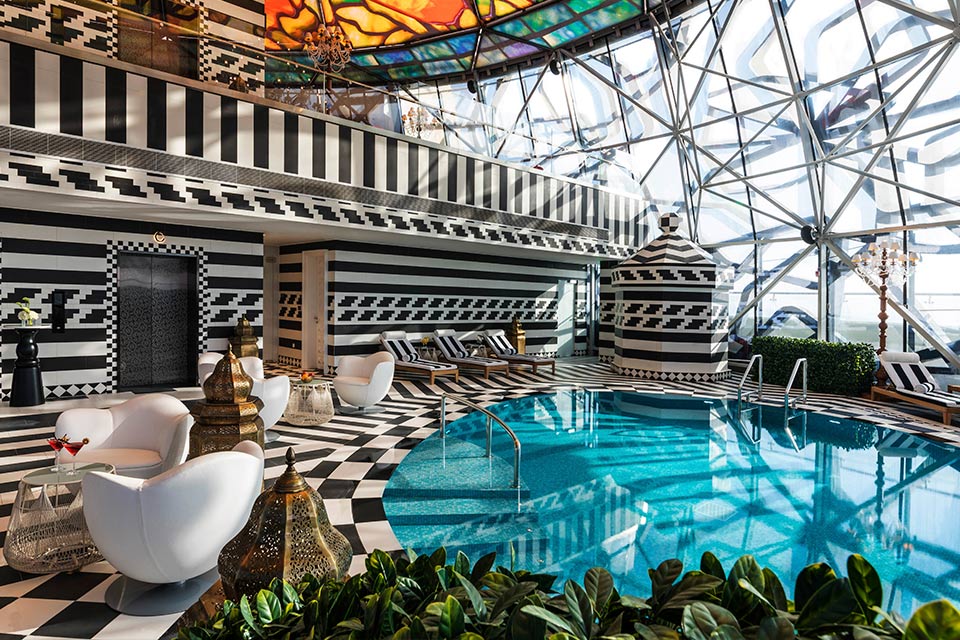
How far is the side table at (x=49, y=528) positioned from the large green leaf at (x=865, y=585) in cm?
385

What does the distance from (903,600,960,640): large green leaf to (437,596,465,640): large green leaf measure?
0.71 meters

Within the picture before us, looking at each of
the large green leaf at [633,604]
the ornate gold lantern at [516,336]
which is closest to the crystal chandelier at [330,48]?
the ornate gold lantern at [516,336]

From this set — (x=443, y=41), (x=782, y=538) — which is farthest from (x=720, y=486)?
(x=443, y=41)

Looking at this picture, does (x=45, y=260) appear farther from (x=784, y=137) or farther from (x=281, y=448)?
(x=784, y=137)

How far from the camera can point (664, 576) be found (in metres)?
1.29

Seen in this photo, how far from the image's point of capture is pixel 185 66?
825 centimetres

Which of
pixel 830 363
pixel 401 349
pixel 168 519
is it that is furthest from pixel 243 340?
pixel 830 363

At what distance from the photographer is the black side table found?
779 cm

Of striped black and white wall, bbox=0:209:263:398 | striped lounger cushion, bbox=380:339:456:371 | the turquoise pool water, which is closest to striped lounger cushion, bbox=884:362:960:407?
the turquoise pool water

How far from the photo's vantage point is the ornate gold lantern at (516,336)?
14.6 meters

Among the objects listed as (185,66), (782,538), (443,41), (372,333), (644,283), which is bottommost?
(782,538)

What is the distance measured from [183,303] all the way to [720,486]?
A: 8.67 meters

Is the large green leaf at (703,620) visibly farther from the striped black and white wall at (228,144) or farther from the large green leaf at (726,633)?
the striped black and white wall at (228,144)

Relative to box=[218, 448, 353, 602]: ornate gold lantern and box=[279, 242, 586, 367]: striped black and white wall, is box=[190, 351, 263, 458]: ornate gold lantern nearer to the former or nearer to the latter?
box=[218, 448, 353, 602]: ornate gold lantern
